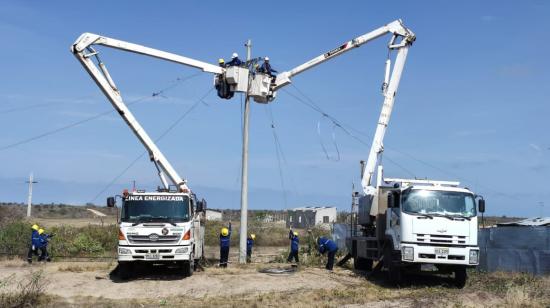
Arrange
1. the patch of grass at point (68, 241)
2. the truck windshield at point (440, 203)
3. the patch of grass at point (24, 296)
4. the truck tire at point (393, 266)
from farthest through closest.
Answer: the patch of grass at point (68, 241) < the truck tire at point (393, 266) < the truck windshield at point (440, 203) < the patch of grass at point (24, 296)

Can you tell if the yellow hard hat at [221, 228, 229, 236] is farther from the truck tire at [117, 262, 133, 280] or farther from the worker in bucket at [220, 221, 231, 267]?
the truck tire at [117, 262, 133, 280]

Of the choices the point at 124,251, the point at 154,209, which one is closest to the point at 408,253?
the point at 154,209

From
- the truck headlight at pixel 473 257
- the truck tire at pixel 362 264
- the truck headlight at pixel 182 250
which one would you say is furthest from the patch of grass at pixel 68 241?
the truck headlight at pixel 473 257

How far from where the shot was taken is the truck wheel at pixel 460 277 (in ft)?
62.2

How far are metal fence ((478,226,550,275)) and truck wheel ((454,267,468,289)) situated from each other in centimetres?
371

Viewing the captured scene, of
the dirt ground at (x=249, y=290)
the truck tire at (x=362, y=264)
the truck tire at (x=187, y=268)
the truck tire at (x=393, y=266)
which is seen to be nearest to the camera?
the dirt ground at (x=249, y=290)

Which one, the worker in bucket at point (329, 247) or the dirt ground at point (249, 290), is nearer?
the dirt ground at point (249, 290)

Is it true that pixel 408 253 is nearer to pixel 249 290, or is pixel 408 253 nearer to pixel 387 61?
pixel 249 290

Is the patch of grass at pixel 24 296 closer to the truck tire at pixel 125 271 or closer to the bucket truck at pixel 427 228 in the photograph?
the truck tire at pixel 125 271

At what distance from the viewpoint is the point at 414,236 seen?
60.5 ft

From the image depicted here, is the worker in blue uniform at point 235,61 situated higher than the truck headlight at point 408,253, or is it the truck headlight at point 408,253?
the worker in blue uniform at point 235,61

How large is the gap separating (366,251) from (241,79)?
27.2 feet

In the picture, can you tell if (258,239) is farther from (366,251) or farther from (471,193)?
(471,193)

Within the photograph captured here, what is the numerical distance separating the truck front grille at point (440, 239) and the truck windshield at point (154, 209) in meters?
7.24
